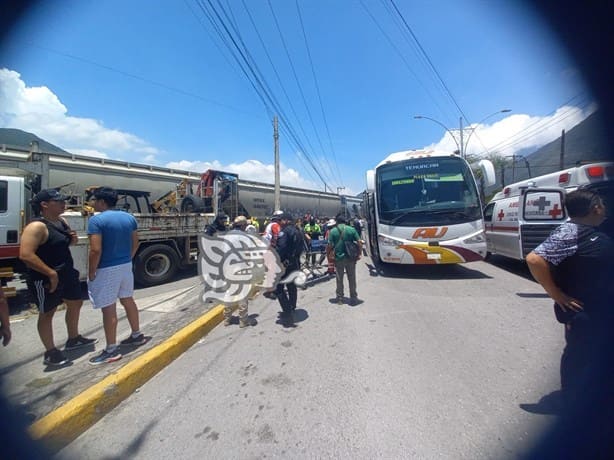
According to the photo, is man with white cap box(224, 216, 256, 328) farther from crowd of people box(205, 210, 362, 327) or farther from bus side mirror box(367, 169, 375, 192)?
bus side mirror box(367, 169, 375, 192)

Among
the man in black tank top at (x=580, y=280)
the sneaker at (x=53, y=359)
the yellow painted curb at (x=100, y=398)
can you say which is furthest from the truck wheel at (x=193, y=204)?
the man in black tank top at (x=580, y=280)

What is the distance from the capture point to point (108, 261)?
285 centimetres

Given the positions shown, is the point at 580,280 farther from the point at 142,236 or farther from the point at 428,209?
the point at 142,236

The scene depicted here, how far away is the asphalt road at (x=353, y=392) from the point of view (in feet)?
5.96

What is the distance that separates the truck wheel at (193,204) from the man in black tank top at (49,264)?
5651 mm

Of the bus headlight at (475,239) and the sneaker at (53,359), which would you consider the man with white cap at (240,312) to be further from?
the bus headlight at (475,239)

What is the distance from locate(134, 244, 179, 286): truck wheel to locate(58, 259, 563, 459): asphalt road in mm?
3587

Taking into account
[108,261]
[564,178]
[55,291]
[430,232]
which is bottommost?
[55,291]

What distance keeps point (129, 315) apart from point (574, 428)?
13.8 feet

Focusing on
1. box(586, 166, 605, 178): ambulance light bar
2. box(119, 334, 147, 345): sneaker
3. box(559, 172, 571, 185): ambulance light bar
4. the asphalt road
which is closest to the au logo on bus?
the asphalt road

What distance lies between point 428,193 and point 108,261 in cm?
625

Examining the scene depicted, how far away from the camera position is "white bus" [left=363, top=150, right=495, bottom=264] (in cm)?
598

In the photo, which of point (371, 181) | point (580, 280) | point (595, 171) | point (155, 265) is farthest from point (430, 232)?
point (155, 265)

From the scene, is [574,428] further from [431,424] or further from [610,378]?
[431,424]
